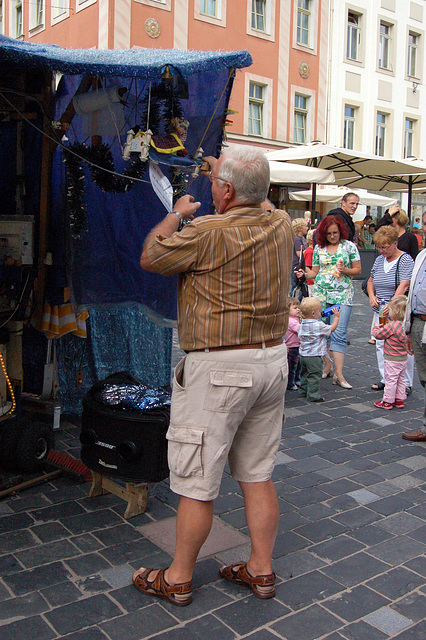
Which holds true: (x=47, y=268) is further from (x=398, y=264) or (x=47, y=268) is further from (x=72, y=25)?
(x=72, y=25)

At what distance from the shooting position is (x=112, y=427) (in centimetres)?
356

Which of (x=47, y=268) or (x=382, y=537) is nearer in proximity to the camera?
(x=382, y=537)

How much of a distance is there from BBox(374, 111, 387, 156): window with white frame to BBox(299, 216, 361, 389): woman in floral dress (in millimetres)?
20772

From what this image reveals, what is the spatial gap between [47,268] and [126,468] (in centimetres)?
155

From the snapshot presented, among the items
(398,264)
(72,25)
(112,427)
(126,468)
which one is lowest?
(126,468)

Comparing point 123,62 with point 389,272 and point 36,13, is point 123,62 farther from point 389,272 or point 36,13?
point 36,13

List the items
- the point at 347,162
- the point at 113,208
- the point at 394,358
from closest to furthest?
the point at 113,208, the point at 394,358, the point at 347,162

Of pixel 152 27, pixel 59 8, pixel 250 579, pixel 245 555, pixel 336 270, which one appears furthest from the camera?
pixel 59 8

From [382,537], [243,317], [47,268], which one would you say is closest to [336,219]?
[47,268]

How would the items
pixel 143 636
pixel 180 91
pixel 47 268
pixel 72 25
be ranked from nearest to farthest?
pixel 143 636 < pixel 180 91 < pixel 47 268 < pixel 72 25

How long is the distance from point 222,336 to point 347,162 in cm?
1062

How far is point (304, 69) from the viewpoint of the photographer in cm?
2316

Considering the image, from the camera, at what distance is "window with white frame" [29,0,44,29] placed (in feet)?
71.2

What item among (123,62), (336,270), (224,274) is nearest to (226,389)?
(224,274)
